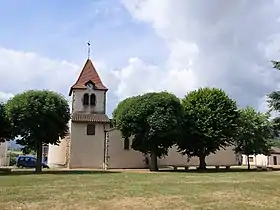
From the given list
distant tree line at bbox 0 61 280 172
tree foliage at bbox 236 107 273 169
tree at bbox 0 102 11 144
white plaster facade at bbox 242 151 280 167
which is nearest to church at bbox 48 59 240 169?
distant tree line at bbox 0 61 280 172

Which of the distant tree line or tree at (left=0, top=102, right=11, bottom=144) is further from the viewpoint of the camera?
tree at (left=0, top=102, right=11, bottom=144)

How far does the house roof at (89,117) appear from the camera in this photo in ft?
166

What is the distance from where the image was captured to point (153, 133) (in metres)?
40.6

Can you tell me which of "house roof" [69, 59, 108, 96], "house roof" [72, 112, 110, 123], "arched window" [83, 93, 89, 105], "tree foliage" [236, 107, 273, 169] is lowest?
"tree foliage" [236, 107, 273, 169]

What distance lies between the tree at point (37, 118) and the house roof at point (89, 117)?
12348mm

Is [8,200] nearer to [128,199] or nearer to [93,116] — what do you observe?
[128,199]

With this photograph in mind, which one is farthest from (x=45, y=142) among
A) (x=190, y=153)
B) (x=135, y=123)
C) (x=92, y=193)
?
(x=92, y=193)

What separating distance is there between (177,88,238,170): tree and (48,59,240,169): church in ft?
29.4

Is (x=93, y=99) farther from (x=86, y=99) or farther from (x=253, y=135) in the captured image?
(x=253, y=135)

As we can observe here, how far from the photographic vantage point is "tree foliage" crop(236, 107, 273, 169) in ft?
154

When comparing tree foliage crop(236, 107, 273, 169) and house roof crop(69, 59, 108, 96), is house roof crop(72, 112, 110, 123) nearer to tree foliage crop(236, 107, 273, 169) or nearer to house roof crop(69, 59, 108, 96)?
house roof crop(69, 59, 108, 96)

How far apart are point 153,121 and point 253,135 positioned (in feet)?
44.4

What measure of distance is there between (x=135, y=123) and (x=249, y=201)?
26240 millimetres

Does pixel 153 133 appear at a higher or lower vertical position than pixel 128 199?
higher
